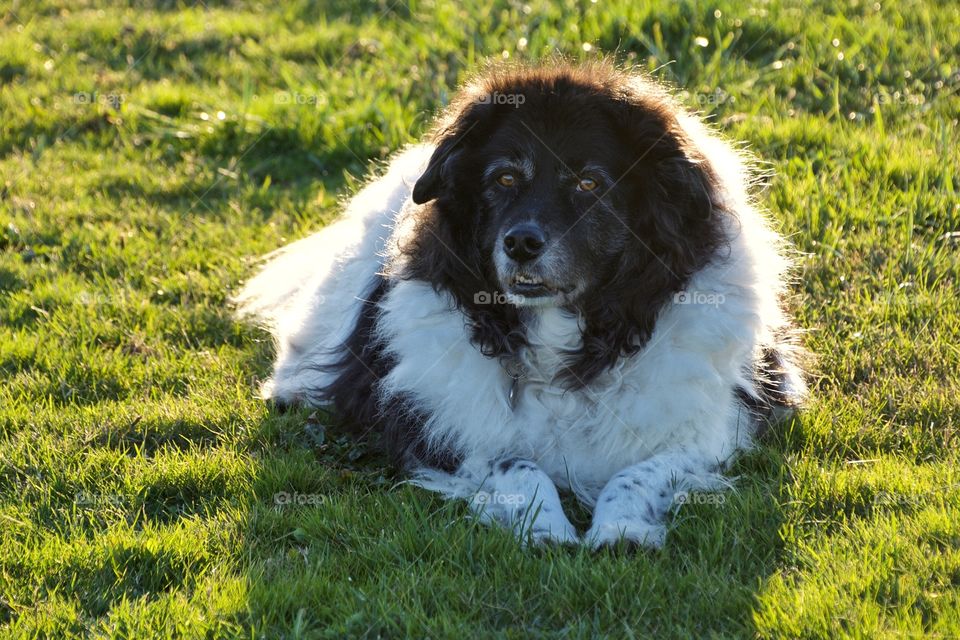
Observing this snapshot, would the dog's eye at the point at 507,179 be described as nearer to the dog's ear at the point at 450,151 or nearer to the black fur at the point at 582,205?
the black fur at the point at 582,205

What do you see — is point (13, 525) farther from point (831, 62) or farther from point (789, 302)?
point (831, 62)

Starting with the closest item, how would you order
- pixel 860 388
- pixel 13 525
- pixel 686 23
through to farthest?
pixel 13 525, pixel 860 388, pixel 686 23

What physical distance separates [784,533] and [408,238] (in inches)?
69.5

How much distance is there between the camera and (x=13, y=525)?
4141 millimetres

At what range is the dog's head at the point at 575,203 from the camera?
A: 4129mm

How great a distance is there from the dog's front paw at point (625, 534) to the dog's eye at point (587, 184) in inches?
45.2

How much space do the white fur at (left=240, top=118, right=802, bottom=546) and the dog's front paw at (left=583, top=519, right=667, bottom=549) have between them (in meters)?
0.08

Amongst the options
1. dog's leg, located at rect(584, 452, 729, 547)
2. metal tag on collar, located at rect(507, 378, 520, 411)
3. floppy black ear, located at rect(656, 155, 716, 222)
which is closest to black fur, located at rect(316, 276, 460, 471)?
metal tag on collar, located at rect(507, 378, 520, 411)

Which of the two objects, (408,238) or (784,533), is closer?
(784,533)

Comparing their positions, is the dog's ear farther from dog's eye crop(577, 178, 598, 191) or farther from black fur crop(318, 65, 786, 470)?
dog's eye crop(577, 178, 598, 191)

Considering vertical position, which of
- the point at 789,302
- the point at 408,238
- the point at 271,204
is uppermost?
the point at 408,238

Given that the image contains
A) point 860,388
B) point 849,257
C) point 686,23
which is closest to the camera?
point 860,388

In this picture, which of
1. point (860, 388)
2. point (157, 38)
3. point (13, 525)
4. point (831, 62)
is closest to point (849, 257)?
point (860, 388)

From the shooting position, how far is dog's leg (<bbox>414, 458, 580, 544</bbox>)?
394 cm
